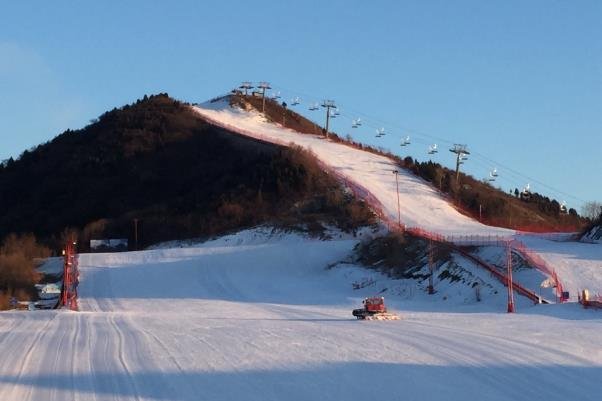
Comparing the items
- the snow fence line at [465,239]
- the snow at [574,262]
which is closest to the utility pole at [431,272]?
the snow fence line at [465,239]

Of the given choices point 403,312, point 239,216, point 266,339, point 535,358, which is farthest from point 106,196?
point 535,358

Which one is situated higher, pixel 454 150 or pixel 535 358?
pixel 454 150

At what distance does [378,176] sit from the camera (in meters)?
85.1

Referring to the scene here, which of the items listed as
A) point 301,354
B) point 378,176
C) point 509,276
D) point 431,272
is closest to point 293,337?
point 301,354

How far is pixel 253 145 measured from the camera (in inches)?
3580

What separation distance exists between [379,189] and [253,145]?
671 inches

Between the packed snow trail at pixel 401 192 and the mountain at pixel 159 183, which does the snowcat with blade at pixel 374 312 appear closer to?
the packed snow trail at pixel 401 192

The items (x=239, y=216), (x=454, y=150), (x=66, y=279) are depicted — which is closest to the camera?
(x=66, y=279)

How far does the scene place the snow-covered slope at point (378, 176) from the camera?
226 ft

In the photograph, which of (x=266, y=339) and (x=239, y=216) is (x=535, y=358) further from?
(x=239, y=216)

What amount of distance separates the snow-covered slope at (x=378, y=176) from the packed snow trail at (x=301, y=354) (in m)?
26.2

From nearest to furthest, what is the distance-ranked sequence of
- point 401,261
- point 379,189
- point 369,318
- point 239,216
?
point 369,318 → point 401,261 → point 239,216 → point 379,189

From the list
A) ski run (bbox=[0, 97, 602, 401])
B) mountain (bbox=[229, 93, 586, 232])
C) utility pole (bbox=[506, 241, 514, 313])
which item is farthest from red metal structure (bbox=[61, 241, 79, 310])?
mountain (bbox=[229, 93, 586, 232])

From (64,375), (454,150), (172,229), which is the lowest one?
(64,375)
